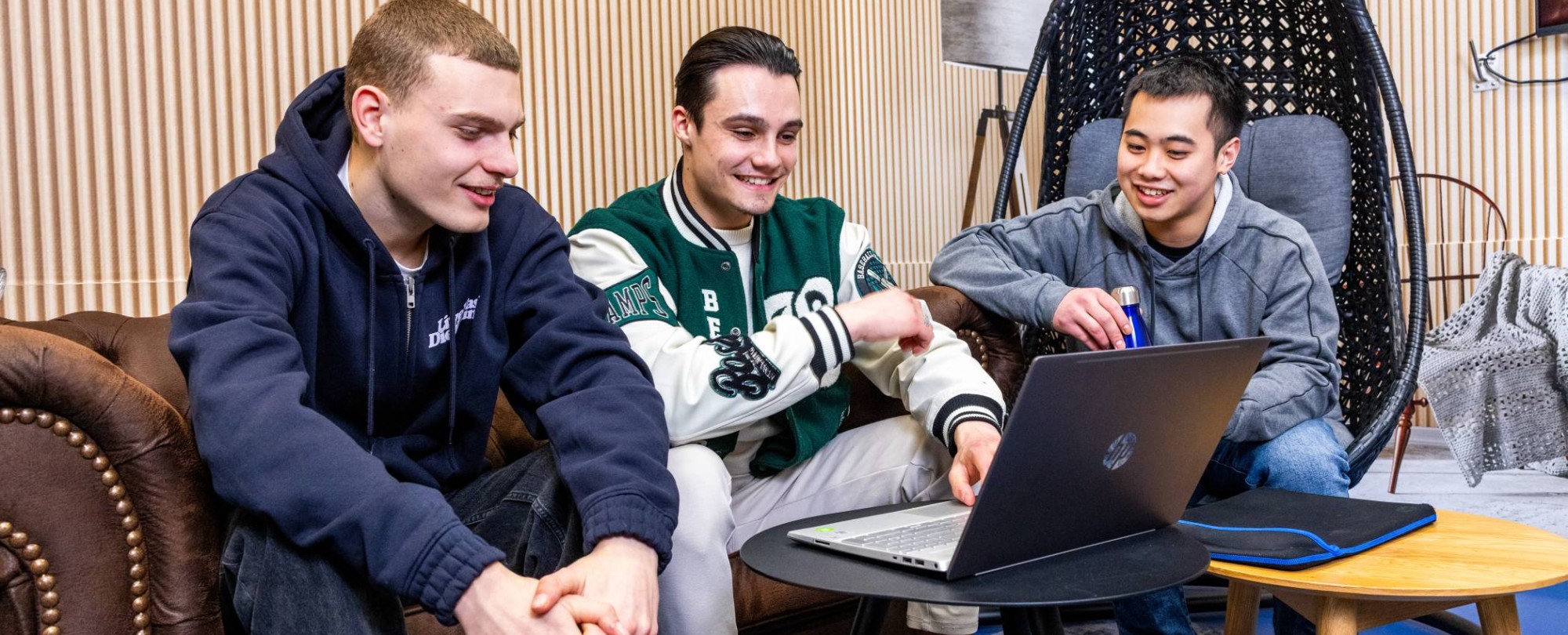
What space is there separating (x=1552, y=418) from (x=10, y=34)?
3.63 m

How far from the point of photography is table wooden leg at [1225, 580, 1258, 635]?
170 cm

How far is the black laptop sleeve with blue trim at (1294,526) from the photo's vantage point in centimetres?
134

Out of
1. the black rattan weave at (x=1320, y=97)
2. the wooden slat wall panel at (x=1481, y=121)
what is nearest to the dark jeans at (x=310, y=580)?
the black rattan weave at (x=1320, y=97)

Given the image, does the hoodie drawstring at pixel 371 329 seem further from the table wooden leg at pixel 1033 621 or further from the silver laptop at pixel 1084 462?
the table wooden leg at pixel 1033 621

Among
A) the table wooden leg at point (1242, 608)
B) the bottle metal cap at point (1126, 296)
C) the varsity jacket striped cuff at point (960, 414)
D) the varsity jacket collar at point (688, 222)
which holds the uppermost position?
the varsity jacket collar at point (688, 222)

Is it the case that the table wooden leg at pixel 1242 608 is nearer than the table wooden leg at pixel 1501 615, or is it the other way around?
the table wooden leg at pixel 1501 615

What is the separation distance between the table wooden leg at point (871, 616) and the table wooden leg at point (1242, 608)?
0.66 metres

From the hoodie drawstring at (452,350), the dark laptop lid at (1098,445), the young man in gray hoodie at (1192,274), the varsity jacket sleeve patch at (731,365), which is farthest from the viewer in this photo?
the young man in gray hoodie at (1192,274)

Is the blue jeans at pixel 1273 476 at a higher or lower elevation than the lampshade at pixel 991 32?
lower

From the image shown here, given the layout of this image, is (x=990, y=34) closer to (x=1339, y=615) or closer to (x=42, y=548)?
(x=1339, y=615)

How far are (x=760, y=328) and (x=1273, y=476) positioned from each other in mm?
851

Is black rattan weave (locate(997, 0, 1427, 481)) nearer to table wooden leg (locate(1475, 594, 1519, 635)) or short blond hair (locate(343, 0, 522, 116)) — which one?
table wooden leg (locate(1475, 594, 1519, 635))

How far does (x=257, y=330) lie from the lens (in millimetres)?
1160

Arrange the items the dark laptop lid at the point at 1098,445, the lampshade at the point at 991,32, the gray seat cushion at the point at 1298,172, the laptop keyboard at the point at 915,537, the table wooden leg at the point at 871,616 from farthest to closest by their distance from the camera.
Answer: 1. the lampshade at the point at 991,32
2. the gray seat cushion at the point at 1298,172
3. the table wooden leg at the point at 871,616
4. the laptop keyboard at the point at 915,537
5. the dark laptop lid at the point at 1098,445
